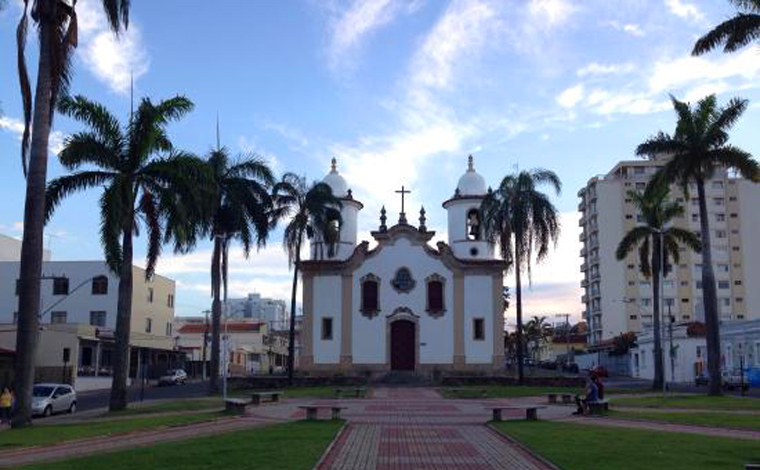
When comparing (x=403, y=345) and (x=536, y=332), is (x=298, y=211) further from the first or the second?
(x=536, y=332)

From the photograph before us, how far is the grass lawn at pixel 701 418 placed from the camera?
20797mm

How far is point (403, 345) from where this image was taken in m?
50.6

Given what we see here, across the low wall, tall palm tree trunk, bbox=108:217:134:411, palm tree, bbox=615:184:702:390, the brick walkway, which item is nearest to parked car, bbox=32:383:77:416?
tall palm tree trunk, bbox=108:217:134:411

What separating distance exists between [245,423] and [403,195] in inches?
1268

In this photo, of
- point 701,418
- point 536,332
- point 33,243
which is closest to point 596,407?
point 701,418

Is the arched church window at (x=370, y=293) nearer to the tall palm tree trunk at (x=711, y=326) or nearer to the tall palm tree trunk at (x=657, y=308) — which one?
the tall palm tree trunk at (x=657, y=308)

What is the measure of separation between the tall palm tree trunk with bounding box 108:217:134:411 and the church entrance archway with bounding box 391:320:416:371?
2387cm

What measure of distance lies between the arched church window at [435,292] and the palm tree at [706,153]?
56.5 feet

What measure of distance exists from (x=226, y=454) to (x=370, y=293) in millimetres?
36585

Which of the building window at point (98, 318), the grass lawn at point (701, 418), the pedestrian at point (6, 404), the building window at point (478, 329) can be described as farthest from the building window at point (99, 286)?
the grass lawn at point (701, 418)

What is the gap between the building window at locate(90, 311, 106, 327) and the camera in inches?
2623

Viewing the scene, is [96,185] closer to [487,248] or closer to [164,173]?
[164,173]

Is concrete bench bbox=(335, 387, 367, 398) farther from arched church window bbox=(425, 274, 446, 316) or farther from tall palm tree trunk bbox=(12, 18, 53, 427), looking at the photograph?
tall palm tree trunk bbox=(12, 18, 53, 427)

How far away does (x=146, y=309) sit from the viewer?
7175 cm
